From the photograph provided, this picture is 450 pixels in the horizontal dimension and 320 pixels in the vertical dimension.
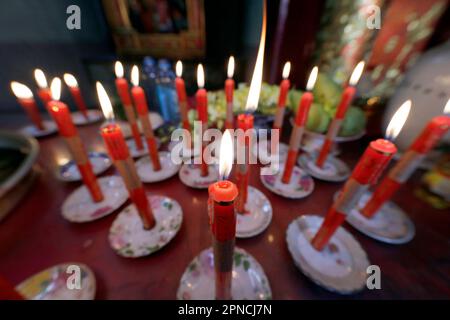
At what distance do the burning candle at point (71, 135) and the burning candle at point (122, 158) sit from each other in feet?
0.46

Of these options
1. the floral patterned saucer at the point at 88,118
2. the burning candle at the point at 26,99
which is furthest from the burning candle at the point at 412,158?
the burning candle at the point at 26,99

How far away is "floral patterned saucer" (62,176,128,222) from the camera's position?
2.02ft

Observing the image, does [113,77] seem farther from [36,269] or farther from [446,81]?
[446,81]

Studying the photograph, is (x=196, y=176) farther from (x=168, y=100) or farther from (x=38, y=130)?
(x=38, y=130)

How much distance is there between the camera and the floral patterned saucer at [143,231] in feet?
1.73

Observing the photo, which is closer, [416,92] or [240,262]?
[240,262]

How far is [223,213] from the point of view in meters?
0.28

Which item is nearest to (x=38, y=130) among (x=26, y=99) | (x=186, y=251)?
(x=26, y=99)

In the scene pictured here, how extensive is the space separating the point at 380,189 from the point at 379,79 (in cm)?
79

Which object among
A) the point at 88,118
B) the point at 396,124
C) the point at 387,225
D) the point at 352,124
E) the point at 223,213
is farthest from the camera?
the point at 88,118

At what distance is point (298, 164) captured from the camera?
2.89ft

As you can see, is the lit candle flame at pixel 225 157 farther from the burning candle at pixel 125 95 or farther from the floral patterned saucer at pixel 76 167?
the floral patterned saucer at pixel 76 167

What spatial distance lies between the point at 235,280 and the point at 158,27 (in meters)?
1.71
